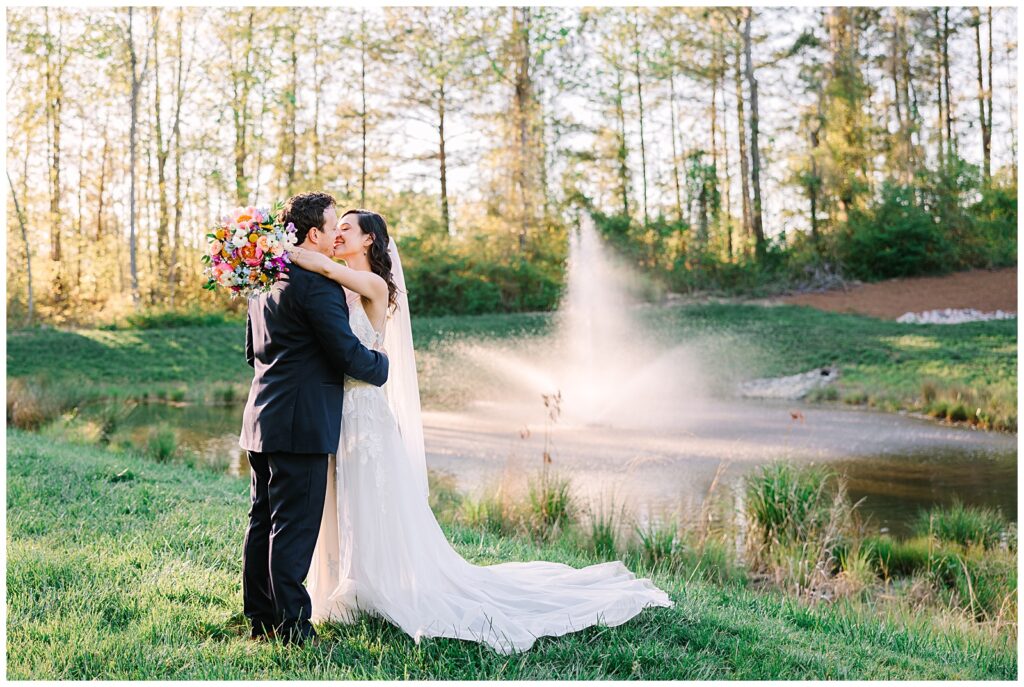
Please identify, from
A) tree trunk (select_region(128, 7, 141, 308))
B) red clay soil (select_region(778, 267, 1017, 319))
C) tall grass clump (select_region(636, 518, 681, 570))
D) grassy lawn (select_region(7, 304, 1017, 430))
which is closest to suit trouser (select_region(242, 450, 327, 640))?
tall grass clump (select_region(636, 518, 681, 570))

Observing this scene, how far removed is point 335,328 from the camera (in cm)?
361

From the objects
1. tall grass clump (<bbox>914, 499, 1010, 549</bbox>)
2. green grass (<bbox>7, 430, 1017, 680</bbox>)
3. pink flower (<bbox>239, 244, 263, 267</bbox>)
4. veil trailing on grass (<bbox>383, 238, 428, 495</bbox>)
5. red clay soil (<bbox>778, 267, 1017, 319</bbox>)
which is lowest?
tall grass clump (<bbox>914, 499, 1010, 549</bbox>)

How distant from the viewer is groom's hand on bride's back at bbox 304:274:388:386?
11.8 ft

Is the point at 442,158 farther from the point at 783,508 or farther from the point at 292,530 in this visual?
the point at 292,530

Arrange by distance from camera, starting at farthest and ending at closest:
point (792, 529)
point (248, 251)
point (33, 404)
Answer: point (33, 404)
point (792, 529)
point (248, 251)

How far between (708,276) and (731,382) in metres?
9.65

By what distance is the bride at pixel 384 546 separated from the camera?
12.6 ft

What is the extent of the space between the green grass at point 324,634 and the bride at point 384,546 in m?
0.11

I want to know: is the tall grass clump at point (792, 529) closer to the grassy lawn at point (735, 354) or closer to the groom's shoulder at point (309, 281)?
the groom's shoulder at point (309, 281)

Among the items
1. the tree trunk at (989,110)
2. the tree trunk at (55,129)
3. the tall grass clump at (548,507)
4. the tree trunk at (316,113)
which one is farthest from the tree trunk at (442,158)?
the tall grass clump at (548,507)

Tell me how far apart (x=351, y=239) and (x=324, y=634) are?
1.74m

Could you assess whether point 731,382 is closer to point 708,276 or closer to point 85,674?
point 708,276

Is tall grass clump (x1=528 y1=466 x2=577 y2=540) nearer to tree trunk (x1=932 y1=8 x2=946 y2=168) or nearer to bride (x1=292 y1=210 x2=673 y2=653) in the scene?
bride (x1=292 y1=210 x2=673 y2=653)

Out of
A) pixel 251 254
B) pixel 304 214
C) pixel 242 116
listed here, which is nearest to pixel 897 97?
pixel 242 116
